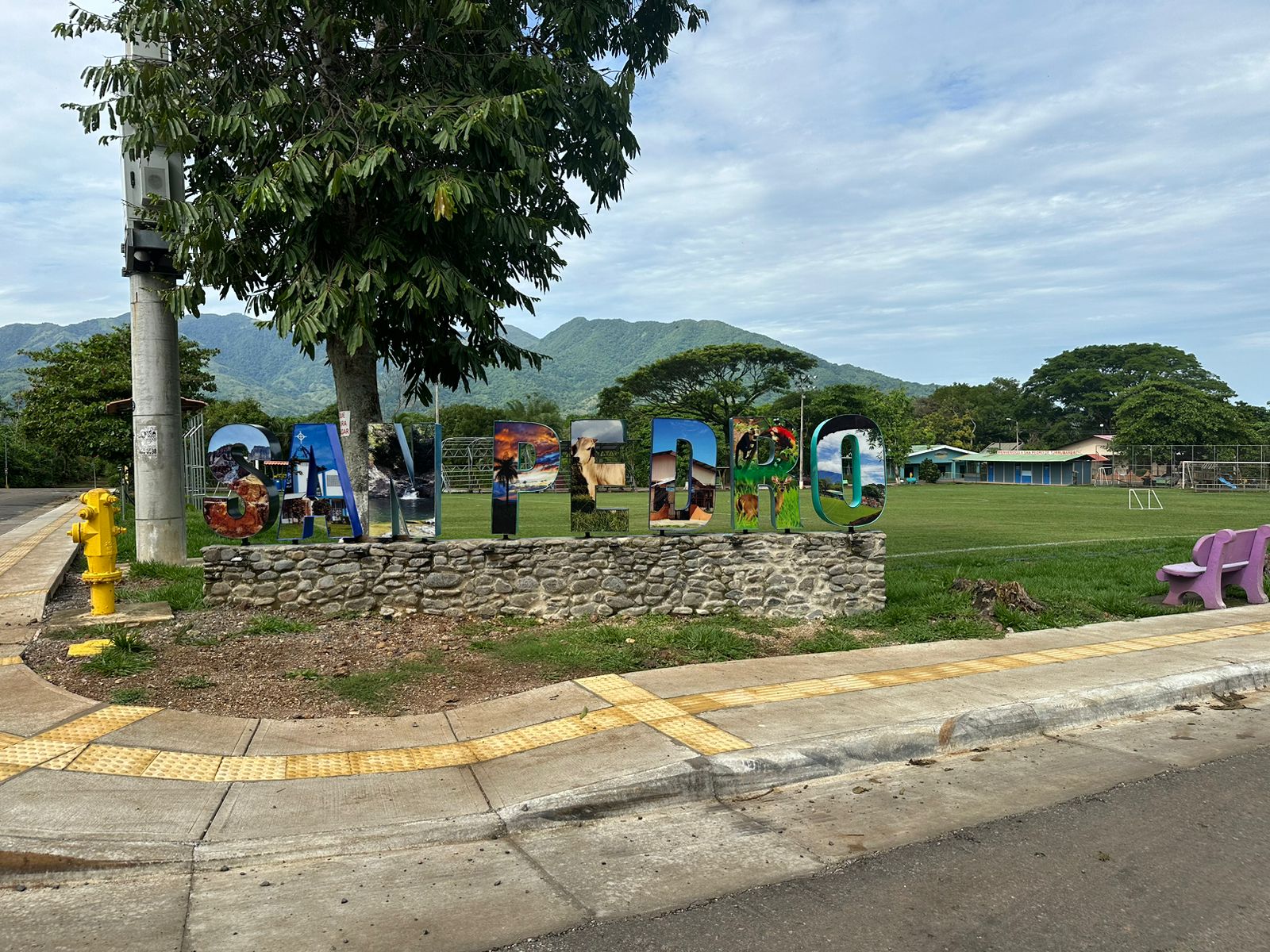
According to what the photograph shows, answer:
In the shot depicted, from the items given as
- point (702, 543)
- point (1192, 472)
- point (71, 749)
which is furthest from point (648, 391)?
point (71, 749)

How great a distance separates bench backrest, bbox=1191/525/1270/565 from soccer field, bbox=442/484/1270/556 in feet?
17.8

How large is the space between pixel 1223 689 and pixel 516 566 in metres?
6.67

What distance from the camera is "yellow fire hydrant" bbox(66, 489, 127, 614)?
8.68 meters

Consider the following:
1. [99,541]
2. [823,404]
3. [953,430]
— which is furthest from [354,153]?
[953,430]

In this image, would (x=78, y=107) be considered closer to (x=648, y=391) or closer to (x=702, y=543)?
(x=702, y=543)

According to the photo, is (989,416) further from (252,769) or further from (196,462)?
(252,769)

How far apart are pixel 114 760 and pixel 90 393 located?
83.2 ft

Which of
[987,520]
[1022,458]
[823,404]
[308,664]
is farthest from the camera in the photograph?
[1022,458]

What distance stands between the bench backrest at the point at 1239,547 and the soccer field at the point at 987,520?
5.44 m

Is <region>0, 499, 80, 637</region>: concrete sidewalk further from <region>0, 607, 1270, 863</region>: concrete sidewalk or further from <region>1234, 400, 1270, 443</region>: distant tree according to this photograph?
<region>1234, 400, 1270, 443</region>: distant tree

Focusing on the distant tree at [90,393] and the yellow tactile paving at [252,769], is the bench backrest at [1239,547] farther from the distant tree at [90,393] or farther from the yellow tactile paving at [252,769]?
the distant tree at [90,393]

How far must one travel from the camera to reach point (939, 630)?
9.54 m

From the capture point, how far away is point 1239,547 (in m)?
12.0

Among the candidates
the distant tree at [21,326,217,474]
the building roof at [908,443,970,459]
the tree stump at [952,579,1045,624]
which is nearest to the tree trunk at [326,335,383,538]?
the tree stump at [952,579,1045,624]
